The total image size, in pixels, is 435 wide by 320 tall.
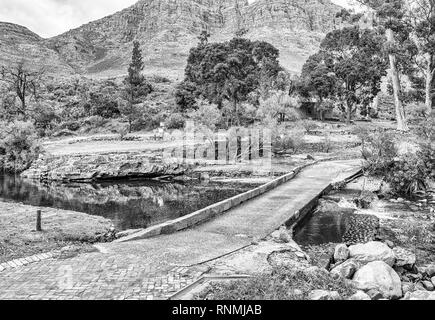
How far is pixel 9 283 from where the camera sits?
7.06 m

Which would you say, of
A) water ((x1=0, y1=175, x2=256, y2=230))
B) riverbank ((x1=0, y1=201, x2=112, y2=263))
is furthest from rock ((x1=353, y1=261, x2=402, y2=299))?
water ((x1=0, y1=175, x2=256, y2=230))

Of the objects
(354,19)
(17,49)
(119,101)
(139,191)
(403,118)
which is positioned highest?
(17,49)

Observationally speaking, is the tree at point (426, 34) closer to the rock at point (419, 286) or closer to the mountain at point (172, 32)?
the rock at point (419, 286)

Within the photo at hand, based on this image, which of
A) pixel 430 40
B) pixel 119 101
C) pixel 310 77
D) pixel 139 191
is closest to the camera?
pixel 139 191

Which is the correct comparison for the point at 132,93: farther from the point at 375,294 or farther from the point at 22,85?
the point at 375,294

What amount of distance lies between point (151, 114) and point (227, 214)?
44926 millimetres

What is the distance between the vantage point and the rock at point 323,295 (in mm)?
6129

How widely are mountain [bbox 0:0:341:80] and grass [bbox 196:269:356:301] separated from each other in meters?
108

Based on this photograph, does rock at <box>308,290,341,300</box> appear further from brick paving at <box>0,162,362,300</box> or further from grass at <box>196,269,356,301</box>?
brick paving at <box>0,162,362,300</box>


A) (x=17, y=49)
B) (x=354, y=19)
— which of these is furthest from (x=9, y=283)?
(x=17, y=49)

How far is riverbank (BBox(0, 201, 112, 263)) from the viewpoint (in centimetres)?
944

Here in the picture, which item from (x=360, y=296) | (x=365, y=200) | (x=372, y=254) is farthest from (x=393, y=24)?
(x=360, y=296)

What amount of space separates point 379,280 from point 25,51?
461ft
